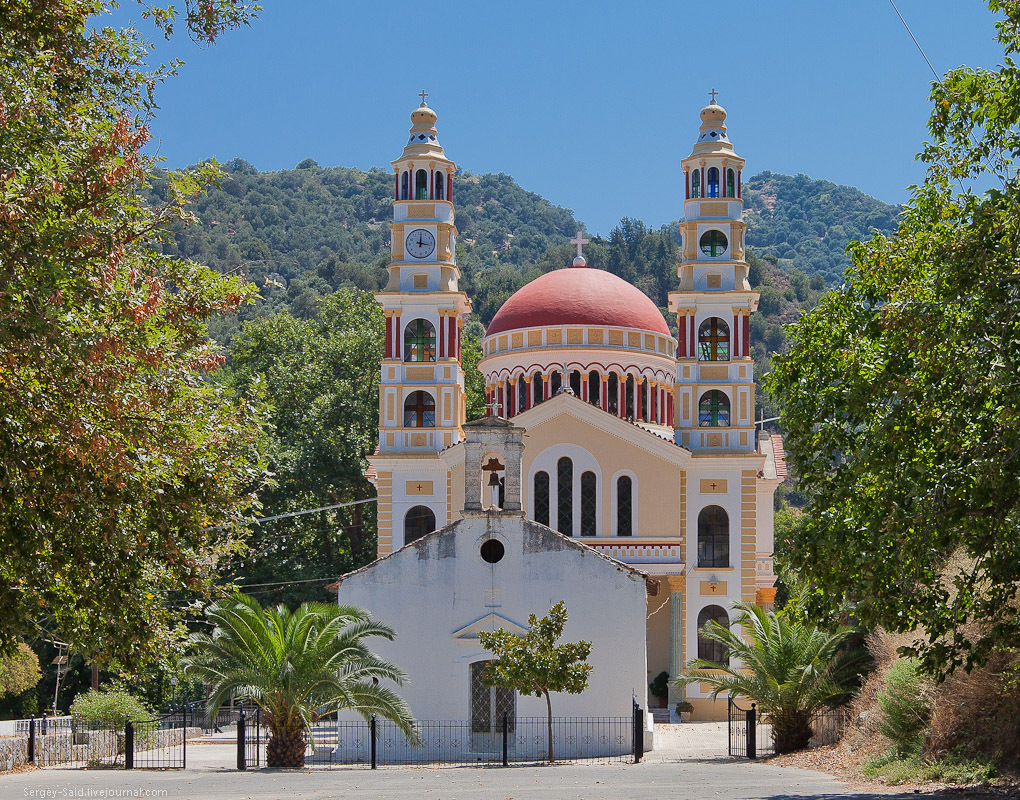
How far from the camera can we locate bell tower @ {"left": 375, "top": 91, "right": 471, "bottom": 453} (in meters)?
44.4

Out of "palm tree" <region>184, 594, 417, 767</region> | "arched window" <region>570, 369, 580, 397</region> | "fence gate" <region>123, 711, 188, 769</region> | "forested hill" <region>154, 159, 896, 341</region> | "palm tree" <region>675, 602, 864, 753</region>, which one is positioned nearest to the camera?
"palm tree" <region>184, 594, 417, 767</region>

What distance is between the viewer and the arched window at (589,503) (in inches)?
1658

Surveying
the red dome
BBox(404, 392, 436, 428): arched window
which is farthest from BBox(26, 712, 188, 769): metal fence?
the red dome

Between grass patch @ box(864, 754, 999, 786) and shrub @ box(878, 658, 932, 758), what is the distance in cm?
46

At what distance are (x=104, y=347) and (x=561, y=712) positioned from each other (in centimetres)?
1876

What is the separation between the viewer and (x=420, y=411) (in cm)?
4472

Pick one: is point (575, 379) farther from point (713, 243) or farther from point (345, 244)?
point (345, 244)

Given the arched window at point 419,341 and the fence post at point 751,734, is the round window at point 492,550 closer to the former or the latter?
the fence post at point 751,734

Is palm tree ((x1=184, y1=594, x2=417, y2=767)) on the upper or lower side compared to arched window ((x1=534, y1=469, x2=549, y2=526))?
lower

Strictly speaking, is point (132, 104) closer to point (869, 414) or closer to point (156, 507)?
point (156, 507)

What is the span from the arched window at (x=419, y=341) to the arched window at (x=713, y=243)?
30.3 ft

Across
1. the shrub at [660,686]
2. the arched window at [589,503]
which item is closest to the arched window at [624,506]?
the arched window at [589,503]

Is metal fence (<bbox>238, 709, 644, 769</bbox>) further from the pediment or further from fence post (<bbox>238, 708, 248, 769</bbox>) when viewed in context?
fence post (<bbox>238, 708, 248, 769</bbox>)

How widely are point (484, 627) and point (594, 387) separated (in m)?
19.2
